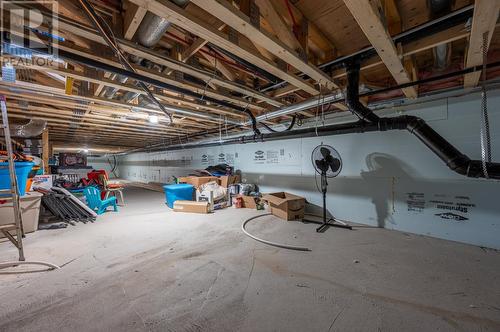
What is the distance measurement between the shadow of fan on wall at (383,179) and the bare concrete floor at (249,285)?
0.46 meters

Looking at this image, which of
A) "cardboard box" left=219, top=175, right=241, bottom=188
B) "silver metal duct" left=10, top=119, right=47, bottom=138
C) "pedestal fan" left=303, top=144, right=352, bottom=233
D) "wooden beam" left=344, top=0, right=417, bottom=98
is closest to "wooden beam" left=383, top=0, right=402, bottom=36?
"wooden beam" left=344, top=0, right=417, bottom=98

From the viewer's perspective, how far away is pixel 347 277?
5.65 ft

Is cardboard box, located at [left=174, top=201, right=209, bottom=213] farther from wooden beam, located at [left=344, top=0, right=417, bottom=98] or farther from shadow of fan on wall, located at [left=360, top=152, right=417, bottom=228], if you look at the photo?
wooden beam, located at [left=344, top=0, right=417, bottom=98]

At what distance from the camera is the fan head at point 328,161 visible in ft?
9.53

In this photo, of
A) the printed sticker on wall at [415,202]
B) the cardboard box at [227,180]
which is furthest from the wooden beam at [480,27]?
the cardboard box at [227,180]

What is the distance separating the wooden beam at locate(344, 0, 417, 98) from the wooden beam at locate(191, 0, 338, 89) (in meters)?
0.49

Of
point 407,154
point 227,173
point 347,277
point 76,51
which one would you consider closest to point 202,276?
point 347,277

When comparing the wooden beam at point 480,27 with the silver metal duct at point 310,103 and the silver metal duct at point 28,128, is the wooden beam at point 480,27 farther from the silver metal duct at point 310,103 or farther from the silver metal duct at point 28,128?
the silver metal duct at point 28,128

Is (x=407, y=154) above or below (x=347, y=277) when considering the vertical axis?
above

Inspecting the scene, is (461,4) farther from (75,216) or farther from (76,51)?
(75,216)

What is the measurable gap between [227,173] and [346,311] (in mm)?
4347

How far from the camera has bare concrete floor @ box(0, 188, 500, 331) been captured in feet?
4.07

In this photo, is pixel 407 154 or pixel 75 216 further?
pixel 75 216

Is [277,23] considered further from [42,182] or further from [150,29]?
[42,182]
